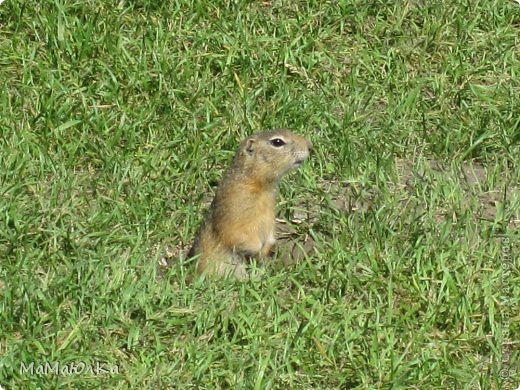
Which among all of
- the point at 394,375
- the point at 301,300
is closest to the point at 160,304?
the point at 301,300

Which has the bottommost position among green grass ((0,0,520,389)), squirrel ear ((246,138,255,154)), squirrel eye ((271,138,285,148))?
green grass ((0,0,520,389))

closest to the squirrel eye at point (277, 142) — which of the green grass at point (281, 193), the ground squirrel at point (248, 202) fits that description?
the ground squirrel at point (248, 202)

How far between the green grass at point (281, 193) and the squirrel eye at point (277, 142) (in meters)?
0.51

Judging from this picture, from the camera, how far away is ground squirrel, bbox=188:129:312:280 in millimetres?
6613

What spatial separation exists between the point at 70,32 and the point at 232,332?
3.21 m

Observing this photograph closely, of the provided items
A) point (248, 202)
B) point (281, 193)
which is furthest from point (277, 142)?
point (281, 193)

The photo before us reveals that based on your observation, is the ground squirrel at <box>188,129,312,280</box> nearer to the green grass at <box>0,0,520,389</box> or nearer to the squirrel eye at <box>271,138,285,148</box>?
the squirrel eye at <box>271,138,285,148</box>

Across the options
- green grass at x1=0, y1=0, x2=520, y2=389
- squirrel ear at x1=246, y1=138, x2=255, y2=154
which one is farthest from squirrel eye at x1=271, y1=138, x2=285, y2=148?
green grass at x1=0, y1=0, x2=520, y2=389

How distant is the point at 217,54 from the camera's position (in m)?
8.34

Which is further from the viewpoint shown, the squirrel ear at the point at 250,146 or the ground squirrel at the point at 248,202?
the squirrel ear at the point at 250,146

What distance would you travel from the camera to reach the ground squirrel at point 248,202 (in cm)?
661

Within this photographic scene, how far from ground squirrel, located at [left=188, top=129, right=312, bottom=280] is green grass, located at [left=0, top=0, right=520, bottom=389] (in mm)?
243

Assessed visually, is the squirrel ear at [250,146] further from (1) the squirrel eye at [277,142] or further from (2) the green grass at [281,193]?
(2) the green grass at [281,193]

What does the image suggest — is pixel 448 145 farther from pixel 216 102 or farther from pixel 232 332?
pixel 232 332
